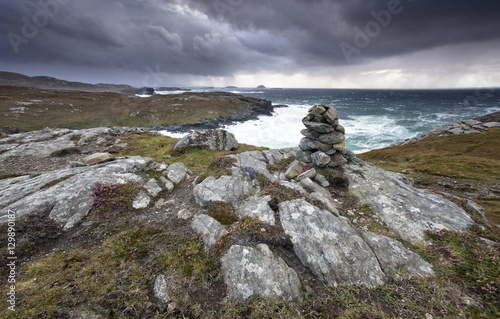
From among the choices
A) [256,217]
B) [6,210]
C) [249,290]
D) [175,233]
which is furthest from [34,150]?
[249,290]

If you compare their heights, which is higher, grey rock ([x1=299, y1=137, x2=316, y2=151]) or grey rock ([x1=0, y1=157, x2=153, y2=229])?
grey rock ([x1=299, y1=137, x2=316, y2=151])

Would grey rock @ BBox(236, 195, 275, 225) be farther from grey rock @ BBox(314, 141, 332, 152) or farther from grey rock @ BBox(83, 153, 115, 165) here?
grey rock @ BBox(83, 153, 115, 165)

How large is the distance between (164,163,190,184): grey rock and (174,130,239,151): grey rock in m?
8.17

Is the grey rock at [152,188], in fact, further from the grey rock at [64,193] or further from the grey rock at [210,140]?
the grey rock at [210,140]

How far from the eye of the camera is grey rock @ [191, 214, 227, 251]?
9.50m

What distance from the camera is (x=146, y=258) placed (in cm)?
870

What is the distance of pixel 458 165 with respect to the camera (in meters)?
29.2

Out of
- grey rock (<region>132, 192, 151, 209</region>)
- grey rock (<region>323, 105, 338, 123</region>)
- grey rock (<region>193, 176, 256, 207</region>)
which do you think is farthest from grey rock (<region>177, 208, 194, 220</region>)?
grey rock (<region>323, 105, 338, 123</region>)

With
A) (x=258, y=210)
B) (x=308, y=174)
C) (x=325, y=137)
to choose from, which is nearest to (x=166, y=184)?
(x=258, y=210)

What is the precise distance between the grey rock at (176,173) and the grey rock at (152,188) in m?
1.39

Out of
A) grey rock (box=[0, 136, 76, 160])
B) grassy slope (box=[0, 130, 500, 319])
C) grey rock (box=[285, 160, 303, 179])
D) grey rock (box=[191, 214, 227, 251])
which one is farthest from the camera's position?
grey rock (box=[0, 136, 76, 160])

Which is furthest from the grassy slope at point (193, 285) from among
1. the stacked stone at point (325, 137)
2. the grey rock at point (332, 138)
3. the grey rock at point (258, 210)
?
the grey rock at point (332, 138)

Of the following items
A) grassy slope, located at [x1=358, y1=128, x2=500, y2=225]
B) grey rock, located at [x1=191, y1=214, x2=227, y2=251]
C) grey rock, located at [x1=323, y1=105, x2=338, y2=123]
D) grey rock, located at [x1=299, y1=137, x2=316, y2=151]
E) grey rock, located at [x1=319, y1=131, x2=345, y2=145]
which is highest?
grey rock, located at [x1=323, y1=105, x2=338, y2=123]

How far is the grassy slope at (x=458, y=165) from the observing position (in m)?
21.2
